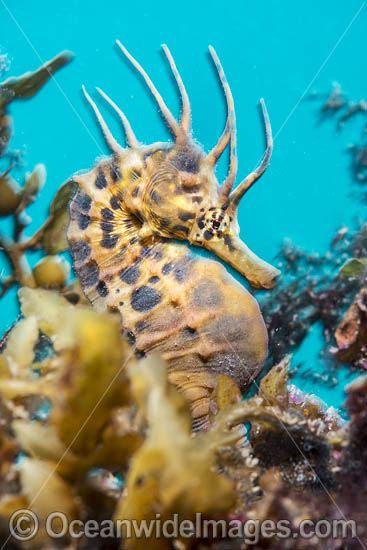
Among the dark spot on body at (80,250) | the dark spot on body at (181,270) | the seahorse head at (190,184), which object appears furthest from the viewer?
the dark spot on body at (80,250)

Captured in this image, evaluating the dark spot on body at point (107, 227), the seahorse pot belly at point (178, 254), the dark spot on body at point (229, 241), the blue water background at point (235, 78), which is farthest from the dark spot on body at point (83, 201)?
the dark spot on body at point (229, 241)

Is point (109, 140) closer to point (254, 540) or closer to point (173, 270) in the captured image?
point (173, 270)

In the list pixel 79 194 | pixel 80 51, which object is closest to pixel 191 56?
pixel 80 51

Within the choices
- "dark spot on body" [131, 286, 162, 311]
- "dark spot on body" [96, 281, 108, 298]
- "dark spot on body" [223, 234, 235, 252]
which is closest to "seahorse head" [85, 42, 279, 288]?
"dark spot on body" [223, 234, 235, 252]

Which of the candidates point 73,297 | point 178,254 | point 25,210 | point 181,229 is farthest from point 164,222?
point 25,210

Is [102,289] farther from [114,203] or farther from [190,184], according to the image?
[190,184]

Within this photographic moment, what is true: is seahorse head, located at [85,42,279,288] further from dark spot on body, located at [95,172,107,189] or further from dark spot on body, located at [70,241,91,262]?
dark spot on body, located at [70,241,91,262]

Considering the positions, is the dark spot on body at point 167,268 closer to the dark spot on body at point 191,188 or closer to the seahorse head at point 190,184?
the seahorse head at point 190,184

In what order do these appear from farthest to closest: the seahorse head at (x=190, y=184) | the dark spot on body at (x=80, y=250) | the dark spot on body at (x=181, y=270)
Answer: the dark spot on body at (x=80, y=250) < the dark spot on body at (x=181, y=270) < the seahorse head at (x=190, y=184)
